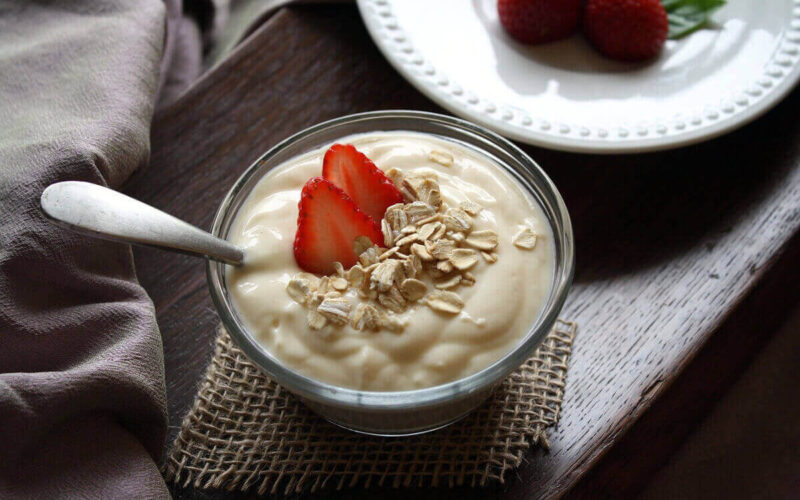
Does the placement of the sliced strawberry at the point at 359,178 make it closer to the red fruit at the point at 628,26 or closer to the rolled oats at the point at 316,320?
the rolled oats at the point at 316,320

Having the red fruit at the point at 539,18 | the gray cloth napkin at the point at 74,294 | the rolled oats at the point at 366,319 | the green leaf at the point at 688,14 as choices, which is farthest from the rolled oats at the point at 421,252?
the green leaf at the point at 688,14

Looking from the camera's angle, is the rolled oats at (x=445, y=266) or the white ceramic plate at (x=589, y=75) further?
the white ceramic plate at (x=589, y=75)

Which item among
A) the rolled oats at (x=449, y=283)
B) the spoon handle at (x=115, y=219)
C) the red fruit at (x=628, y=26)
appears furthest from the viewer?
the red fruit at (x=628, y=26)

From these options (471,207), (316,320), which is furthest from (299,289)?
(471,207)

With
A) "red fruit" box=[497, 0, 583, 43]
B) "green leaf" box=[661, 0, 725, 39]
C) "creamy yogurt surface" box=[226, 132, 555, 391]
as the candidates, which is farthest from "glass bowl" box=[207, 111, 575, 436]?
"green leaf" box=[661, 0, 725, 39]

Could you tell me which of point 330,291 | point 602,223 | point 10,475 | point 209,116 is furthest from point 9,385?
point 602,223
